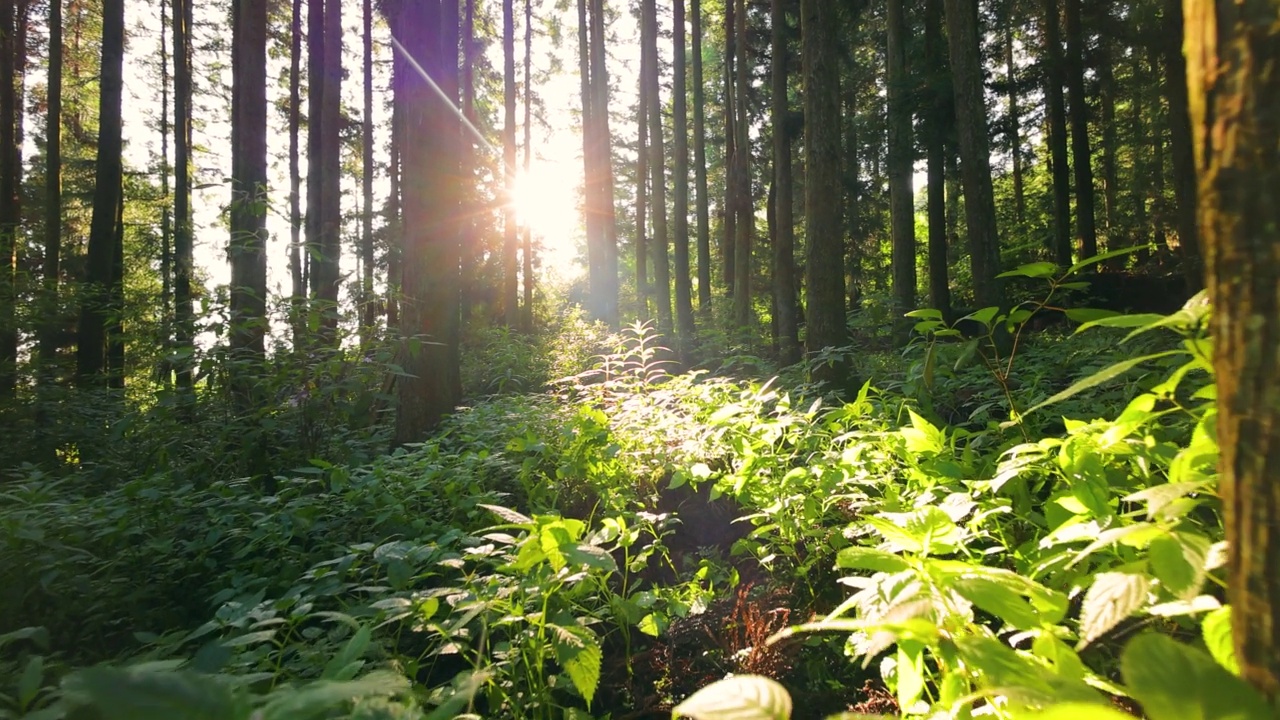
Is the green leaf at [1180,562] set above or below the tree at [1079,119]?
below

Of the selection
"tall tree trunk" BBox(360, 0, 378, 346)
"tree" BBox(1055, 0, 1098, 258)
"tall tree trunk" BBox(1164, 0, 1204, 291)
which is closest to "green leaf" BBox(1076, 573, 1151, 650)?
"tall tree trunk" BBox(1164, 0, 1204, 291)

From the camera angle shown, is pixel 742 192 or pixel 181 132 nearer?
pixel 181 132

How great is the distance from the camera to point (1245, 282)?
0.71 m

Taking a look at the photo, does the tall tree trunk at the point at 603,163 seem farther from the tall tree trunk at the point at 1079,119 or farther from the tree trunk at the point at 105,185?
the tall tree trunk at the point at 1079,119

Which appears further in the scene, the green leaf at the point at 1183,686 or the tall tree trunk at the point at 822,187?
the tall tree trunk at the point at 822,187

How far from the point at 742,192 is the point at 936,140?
500 centimetres

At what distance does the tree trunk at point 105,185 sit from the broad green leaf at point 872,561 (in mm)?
11360

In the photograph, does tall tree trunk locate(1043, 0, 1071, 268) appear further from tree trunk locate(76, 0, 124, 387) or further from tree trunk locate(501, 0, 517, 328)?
tree trunk locate(76, 0, 124, 387)

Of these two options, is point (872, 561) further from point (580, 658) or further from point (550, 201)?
point (550, 201)

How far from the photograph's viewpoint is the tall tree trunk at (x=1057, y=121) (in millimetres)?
13016

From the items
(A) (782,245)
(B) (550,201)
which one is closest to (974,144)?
(A) (782,245)

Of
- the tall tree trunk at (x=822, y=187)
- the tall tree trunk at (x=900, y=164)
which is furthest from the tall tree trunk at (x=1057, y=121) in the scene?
the tall tree trunk at (x=822, y=187)

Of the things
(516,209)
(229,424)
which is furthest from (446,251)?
(516,209)

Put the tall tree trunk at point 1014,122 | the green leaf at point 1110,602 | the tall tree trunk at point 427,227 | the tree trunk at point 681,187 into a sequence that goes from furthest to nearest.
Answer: the tree trunk at point 681,187, the tall tree trunk at point 1014,122, the tall tree trunk at point 427,227, the green leaf at point 1110,602
